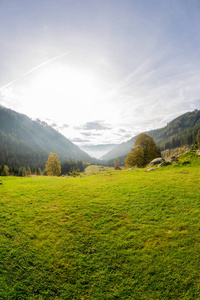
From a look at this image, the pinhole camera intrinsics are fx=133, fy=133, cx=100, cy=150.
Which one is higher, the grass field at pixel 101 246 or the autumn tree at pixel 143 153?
the autumn tree at pixel 143 153

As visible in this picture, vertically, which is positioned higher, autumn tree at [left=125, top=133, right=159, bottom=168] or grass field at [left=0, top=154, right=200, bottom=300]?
autumn tree at [left=125, top=133, right=159, bottom=168]

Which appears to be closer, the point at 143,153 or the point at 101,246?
the point at 101,246

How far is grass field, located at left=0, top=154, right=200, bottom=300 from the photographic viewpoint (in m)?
5.42

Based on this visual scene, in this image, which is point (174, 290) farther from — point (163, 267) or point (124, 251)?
point (124, 251)

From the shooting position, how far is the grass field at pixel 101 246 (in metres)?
5.42

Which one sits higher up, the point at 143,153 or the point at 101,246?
the point at 143,153

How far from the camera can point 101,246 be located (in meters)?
7.16

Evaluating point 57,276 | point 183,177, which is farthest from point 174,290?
point 183,177

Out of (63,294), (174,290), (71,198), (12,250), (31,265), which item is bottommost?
(174,290)

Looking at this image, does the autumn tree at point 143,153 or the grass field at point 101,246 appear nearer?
the grass field at point 101,246

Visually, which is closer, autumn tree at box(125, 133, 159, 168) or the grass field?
the grass field

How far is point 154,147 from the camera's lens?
4019 cm

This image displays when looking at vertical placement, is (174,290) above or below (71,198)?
below

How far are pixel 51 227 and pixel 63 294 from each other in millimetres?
3715
